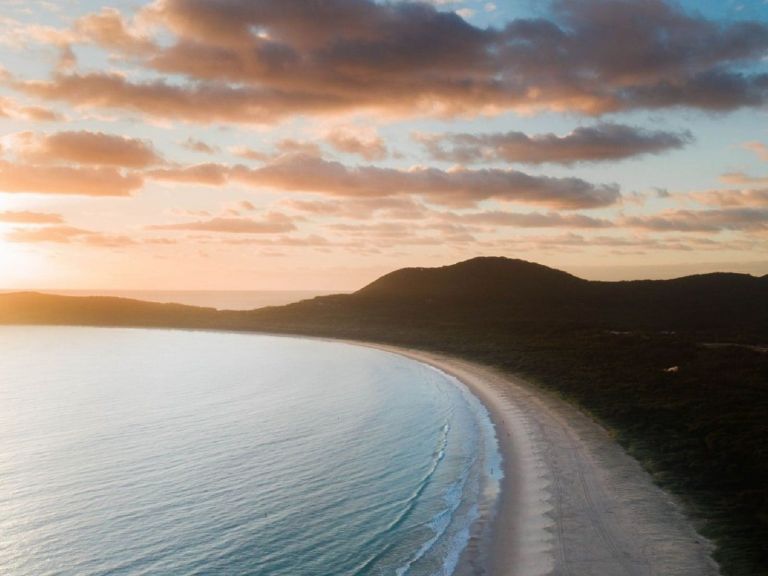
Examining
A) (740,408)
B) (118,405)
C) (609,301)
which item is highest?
(609,301)

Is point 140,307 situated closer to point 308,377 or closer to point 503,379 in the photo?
point 308,377

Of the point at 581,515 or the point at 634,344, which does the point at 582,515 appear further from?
the point at 634,344

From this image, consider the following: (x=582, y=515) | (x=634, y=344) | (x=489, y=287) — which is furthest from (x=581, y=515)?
(x=489, y=287)

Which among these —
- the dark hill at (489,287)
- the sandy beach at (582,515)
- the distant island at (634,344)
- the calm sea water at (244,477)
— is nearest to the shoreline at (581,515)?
the sandy beach at (582,515)

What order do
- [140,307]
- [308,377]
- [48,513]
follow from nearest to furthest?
[48,513], [308,377], [140,307]

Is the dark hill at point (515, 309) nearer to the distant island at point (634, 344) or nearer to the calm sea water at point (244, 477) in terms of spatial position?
the distant island at point (634, 344)

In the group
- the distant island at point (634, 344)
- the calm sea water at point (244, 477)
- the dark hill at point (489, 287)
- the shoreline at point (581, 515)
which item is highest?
the dark hill at point (489, 287)

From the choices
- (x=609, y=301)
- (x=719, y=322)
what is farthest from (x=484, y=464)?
(x=609, y=301)
